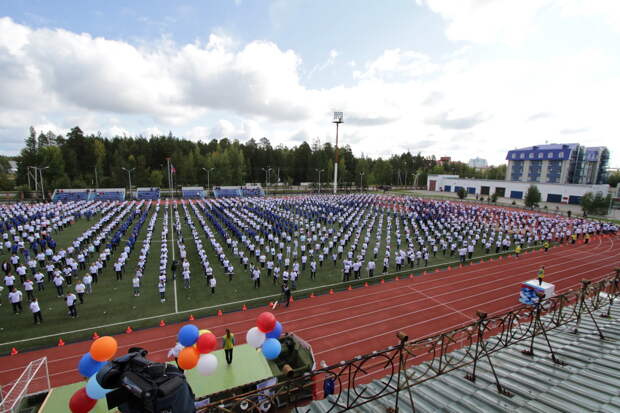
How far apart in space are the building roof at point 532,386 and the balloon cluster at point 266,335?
1.48 meters

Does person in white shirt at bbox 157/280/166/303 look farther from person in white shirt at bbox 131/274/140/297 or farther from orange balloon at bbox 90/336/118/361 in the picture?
orange balloon at bbox 90/336/118/361

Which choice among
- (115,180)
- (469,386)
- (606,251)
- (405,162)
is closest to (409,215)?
(606,251)

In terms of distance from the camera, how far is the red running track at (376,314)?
10172mm

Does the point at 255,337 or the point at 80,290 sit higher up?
the point at 255,337

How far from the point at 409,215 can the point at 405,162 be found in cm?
7080

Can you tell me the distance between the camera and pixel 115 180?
200ft

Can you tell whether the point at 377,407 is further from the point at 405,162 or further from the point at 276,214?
the point at 405,162

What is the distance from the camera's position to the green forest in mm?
59188

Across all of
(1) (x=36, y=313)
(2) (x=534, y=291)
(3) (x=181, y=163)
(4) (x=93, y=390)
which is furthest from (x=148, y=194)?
(2) (x=534, y=291)

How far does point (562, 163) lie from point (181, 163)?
8687 centimetres

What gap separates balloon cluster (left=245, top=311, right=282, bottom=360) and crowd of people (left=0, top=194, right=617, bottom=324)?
8065 millimetres

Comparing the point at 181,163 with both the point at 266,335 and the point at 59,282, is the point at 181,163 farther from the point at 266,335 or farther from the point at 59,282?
the point at 266,335

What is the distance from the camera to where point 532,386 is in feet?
15.6

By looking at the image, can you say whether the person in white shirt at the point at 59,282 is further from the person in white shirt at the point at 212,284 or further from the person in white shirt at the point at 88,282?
the person in white shirt at the point at 212,284
